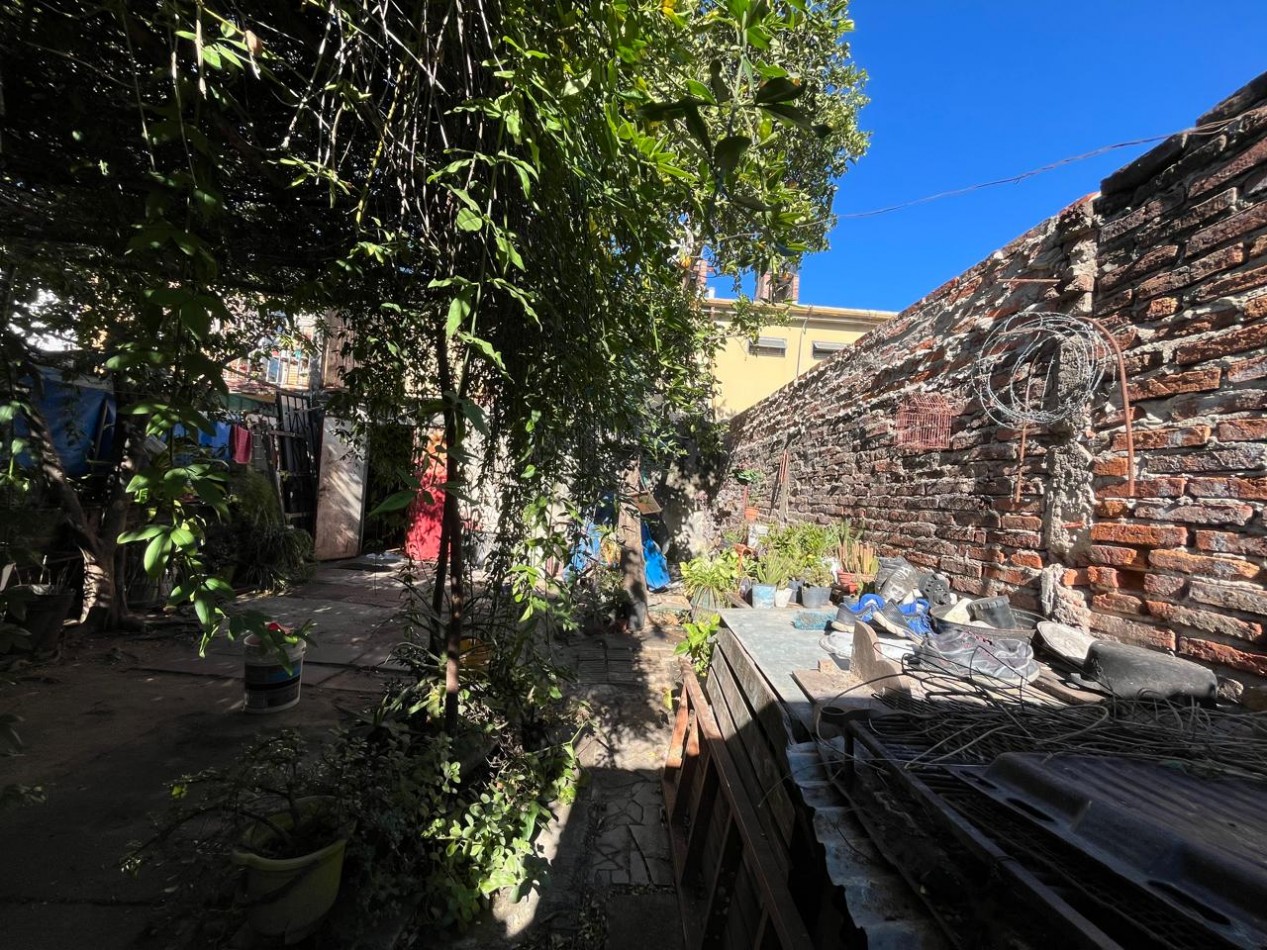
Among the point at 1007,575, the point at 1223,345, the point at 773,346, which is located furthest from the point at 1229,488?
the point at 773,346

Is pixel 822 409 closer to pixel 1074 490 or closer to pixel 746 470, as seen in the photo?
pixel 746 470

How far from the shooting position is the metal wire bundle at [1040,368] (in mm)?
2689

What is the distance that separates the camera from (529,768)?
252 centimetres

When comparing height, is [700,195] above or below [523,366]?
above

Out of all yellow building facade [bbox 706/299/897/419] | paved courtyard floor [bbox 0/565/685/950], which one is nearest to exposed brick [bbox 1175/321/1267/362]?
paved courtyard floor [bbox 0/565/685/950]

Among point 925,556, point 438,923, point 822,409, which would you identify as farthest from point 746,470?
point 438,923

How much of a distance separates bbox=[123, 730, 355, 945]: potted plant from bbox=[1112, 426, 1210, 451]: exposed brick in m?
3.66

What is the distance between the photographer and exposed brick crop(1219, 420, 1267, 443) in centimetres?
194

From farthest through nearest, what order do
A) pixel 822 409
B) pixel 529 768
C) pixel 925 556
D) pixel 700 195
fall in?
1. pixel 822 409
2. pixel 925 556
3. pixel 529 768
4. pixel 700 195

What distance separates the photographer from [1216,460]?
2.06 m

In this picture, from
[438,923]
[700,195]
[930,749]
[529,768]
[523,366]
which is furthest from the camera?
[529,768]

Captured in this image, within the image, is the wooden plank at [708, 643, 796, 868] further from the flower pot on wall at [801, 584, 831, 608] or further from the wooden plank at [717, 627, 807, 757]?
the flower pot on wall at [801, 584, 831, 608]

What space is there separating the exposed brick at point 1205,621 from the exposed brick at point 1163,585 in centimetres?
4

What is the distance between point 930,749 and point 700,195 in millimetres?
1818
